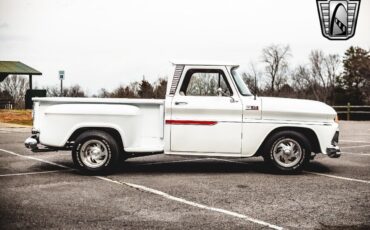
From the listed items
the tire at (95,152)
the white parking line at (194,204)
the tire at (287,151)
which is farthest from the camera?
the tire at (287,151)

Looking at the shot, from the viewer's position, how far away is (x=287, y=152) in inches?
316

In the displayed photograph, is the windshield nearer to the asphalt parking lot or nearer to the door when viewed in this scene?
the door

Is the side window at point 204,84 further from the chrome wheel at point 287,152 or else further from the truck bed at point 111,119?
the chrome wheel at point 287,152

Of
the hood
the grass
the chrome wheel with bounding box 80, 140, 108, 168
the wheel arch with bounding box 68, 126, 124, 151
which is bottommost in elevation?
the grass

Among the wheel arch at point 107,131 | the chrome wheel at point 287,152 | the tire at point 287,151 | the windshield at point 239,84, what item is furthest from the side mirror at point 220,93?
the wheel arch at point 107,131

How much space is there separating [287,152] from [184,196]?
252 cm

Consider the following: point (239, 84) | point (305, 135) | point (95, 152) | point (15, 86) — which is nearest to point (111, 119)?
point (95, 152)

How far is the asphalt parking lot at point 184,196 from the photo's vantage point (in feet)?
16.7

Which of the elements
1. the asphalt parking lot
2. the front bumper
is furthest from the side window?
the front bumper

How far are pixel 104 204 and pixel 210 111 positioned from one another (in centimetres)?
284

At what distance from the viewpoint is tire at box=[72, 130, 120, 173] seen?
308 inches

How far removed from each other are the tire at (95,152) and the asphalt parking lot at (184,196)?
0.64ft

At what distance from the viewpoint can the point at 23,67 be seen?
125 feet

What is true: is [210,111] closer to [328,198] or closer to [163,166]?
[163,166]
